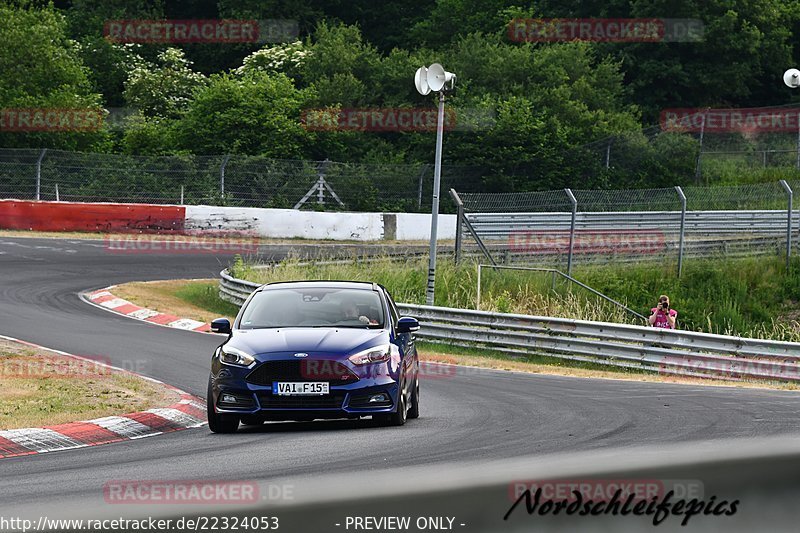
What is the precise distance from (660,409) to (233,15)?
50997 millimetres

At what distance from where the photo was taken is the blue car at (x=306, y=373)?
10281 millimetres

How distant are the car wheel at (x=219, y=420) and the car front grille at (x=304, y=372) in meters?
0.41

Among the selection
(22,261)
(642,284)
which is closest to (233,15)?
(22,261)

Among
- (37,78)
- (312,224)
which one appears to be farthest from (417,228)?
(37,78)

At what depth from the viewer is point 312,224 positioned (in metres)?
36.5

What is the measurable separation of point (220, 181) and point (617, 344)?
19536 mm

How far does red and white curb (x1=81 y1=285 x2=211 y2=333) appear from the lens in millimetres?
22094

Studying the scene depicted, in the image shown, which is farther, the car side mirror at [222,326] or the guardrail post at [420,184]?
the guardrail post at [420,184]

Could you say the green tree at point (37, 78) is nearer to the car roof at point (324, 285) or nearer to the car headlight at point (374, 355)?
the car roof at point (324, 285)

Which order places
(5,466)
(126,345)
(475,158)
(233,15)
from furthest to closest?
(233,15)
(475,158)
(126,345)
(5,466)

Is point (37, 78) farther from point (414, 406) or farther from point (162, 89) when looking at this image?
point (414, 406)

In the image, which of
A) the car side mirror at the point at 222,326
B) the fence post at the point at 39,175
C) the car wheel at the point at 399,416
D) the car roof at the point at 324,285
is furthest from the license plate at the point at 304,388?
the fence post at the point at 39,175

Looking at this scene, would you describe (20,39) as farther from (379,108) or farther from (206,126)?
(379,108)

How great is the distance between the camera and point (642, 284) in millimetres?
25906
